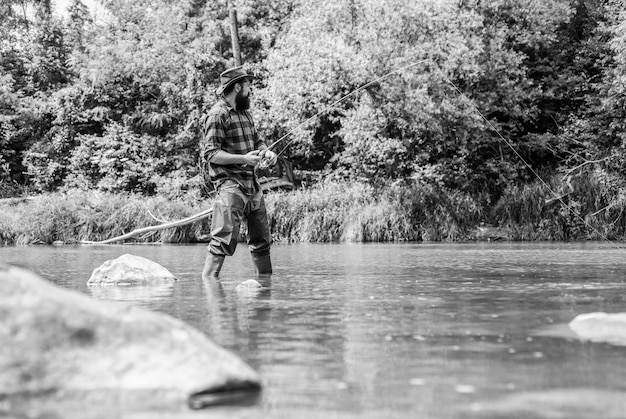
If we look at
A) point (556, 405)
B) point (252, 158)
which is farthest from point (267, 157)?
point (556, 405)

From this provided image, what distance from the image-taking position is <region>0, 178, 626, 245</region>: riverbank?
963 inches

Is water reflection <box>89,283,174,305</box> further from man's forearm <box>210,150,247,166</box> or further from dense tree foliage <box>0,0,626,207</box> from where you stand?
dense tree foliage <box>0,0,626,207</box>

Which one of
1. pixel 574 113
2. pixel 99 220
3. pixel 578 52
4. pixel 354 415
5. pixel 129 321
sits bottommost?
pixel 354 415

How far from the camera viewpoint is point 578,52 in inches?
1211

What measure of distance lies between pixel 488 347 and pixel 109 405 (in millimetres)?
2277

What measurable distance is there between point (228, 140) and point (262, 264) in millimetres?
1730

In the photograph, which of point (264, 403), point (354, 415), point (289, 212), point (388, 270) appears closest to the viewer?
point (354, 415)

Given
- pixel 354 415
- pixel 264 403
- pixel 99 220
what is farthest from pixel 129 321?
pixel 99 220

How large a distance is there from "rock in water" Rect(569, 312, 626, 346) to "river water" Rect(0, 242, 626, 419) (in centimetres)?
11

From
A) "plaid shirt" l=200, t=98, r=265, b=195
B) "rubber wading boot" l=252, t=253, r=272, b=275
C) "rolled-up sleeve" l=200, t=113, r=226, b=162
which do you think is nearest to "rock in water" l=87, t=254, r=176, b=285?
"rubber wading boot" l=252, t=253, r=272, b=275

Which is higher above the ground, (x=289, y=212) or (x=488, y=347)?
(x=289, y=212)

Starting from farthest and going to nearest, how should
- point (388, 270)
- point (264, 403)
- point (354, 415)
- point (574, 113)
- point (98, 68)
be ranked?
point (98, 68) → point (574, 113) → point (388, 270) → point (264, 403) → point (354, 415)

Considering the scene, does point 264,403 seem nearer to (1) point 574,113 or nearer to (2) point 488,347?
(2) point 488,347

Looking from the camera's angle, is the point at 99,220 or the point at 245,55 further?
the point at 245,55
